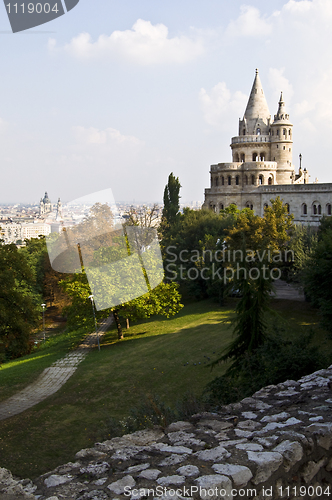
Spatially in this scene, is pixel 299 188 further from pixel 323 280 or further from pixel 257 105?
pixel 323 280

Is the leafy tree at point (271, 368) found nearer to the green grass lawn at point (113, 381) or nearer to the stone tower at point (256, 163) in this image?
the green grass lawn at point (113, 381)

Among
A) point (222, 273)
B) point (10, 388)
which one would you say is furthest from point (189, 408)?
point (222, 273)

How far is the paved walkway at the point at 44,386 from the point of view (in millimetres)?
14238

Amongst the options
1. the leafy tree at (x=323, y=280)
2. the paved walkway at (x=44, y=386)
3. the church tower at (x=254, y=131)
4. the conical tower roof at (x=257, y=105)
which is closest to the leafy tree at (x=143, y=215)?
the paved walkway at (x=44, y=386)

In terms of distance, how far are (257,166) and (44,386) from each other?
146 feet

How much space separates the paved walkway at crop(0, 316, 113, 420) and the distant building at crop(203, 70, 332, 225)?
113 feet

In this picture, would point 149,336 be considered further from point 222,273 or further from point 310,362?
point 310,362

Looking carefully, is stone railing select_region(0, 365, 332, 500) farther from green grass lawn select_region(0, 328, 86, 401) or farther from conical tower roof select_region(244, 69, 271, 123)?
conical tower roof select_region(244, 69, 271, 123)

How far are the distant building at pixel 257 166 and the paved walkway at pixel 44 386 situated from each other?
34.5 meters

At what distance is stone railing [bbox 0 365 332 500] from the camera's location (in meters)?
3.79

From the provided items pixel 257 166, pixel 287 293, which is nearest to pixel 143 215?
pixel 287 293

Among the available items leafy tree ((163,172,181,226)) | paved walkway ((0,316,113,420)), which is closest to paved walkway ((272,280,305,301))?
paved walkway ((0,316,113,420))

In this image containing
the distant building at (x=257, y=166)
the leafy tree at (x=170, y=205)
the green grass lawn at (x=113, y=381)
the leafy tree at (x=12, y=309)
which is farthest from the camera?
the distant building at (x=257, y=166)

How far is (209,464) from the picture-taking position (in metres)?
4.12
